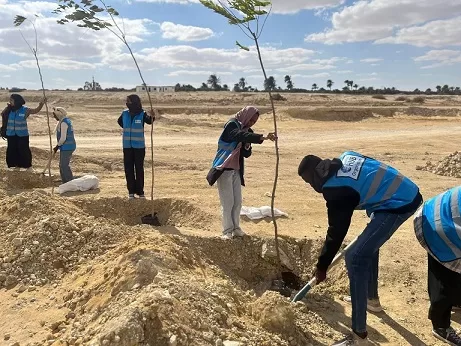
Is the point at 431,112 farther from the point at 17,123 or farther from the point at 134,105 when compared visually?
the point at 134,105

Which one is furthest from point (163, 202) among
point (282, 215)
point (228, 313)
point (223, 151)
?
point (228, 313)

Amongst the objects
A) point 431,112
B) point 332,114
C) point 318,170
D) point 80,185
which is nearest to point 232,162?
point 318,170

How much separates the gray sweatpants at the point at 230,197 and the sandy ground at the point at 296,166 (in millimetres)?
437

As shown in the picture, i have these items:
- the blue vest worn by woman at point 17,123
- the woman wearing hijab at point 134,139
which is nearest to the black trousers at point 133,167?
the woman wearing hijab at point 134,139

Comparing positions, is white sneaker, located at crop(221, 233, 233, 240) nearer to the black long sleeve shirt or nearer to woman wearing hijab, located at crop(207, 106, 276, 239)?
woman wearing hijab, located at crop(207, 106, 276, 239)

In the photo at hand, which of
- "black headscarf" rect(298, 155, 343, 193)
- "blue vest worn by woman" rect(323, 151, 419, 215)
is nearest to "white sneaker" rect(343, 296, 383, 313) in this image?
"blue vest worn by woman" rect(323, 151, 419, 215)

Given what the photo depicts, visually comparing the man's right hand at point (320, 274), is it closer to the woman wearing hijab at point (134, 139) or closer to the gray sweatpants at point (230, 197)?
the gray sweatpants at point (230, 197)

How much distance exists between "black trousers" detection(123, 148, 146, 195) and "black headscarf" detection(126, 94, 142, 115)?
0.54 meters

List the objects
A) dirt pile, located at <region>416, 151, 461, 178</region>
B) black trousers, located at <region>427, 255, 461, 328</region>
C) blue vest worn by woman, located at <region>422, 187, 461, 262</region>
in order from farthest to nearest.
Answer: dirt pile, located at <region>416, 151, 461, 178</region>, black trousers, located at <region>427, 255, 461, 328</region>, blue vest worn by woman, located at <region>422, 187, 461, 262</region>

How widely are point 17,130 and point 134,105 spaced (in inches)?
125

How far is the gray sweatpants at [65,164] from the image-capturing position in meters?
7.62

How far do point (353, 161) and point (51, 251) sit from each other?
9.62 ft

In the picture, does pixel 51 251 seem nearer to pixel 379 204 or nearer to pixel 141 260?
pixel 141 260

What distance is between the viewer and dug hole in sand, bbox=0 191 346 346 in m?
2.87
